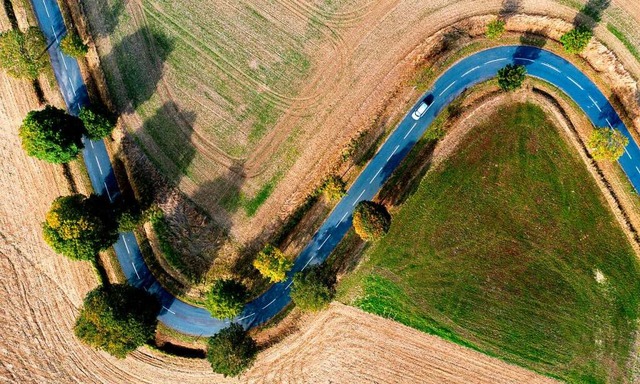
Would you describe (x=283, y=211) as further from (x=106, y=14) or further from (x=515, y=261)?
(x=106, y=14)

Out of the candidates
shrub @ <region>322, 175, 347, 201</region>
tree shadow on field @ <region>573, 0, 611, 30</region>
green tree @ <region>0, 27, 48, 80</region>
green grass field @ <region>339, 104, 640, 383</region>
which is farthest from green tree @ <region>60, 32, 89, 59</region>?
tree shadow on field @ <region>573, 0, 611, 30</region>

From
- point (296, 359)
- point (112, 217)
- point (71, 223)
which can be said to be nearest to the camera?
point (71, 223)

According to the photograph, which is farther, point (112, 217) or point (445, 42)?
point (445, 42)

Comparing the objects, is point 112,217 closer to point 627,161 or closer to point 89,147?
point 89,147

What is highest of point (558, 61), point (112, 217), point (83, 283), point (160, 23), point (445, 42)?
point (558, 61)

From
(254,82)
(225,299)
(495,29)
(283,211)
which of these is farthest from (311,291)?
(495,29)

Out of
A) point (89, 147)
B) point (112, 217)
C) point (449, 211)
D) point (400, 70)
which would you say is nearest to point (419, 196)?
point (449, 211)

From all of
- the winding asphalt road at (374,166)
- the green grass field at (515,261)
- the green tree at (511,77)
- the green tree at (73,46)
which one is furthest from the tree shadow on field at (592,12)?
the green tree at (73,46)
